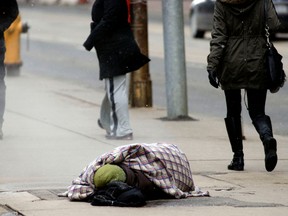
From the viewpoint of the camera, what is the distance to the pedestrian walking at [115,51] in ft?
38.9

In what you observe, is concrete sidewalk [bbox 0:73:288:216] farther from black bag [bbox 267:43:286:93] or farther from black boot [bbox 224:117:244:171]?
black bag [bbox 267:43:286:93]

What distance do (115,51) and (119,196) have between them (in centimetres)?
404

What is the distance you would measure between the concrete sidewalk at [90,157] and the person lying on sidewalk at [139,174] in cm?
12

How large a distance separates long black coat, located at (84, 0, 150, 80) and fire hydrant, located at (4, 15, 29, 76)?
28.5ft

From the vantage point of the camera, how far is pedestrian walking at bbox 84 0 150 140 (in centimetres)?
1185

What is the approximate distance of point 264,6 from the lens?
997 centimetres

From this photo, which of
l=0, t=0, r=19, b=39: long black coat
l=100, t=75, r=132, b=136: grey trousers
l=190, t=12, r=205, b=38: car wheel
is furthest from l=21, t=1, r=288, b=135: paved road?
l=0, t=0, r=19, b=39: long black coat

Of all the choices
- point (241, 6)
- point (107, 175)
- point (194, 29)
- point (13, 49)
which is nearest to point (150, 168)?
point (107, 175)

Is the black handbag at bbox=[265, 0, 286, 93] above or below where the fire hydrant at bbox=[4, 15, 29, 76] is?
above

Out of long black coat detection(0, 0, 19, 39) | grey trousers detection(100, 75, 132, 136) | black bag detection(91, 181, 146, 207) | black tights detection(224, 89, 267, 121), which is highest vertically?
long black coat detection(0, 0, 19, 39)

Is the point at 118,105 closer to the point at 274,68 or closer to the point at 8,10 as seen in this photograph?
the point at 8,10

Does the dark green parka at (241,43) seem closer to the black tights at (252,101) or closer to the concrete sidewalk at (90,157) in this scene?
the black tights at (252,101)

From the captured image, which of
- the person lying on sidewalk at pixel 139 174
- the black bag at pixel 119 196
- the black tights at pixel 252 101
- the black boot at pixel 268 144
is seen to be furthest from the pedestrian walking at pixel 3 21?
the black bag at pixel 119 196

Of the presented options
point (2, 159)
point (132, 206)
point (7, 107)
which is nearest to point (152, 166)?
point (132, 206)
